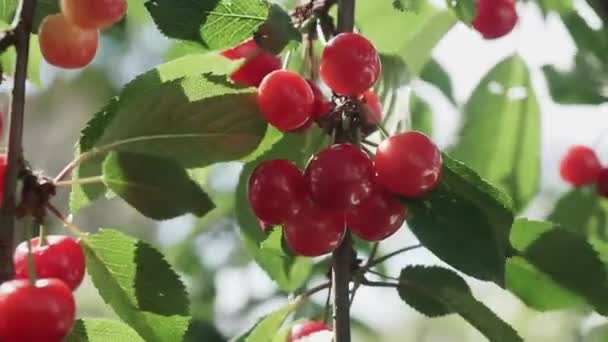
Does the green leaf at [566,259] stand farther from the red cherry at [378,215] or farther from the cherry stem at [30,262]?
the cherry stem at [30,262]

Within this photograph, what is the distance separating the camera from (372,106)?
91 cm

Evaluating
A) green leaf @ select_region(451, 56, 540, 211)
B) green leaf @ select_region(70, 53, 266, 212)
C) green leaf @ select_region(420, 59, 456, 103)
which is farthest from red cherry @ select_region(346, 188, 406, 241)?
green leaf @ select_region(420, 59, 456, 103)

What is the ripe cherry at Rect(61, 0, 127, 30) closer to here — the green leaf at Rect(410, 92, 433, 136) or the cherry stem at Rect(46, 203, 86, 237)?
the cherry stem at Rect(46, 203, 86, 237)

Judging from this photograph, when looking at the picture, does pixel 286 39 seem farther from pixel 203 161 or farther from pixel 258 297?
pixel 258 297

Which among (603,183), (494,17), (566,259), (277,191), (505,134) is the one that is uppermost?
(277,191)

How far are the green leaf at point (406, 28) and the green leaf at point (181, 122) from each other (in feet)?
1.41

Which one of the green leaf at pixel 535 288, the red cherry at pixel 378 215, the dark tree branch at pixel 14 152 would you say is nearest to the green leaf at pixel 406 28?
the green leaf at pixel 535 288

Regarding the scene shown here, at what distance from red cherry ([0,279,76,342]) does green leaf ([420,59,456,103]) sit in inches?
33.0

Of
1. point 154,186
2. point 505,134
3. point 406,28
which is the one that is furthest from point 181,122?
point 505,134

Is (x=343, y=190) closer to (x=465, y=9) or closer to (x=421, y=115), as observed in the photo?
(x=465, y=9)

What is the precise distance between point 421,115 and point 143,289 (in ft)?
2.09

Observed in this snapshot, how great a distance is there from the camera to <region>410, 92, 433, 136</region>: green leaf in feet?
4.32

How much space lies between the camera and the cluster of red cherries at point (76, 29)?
0.78m

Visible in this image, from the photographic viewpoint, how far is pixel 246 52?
0.90 metres
